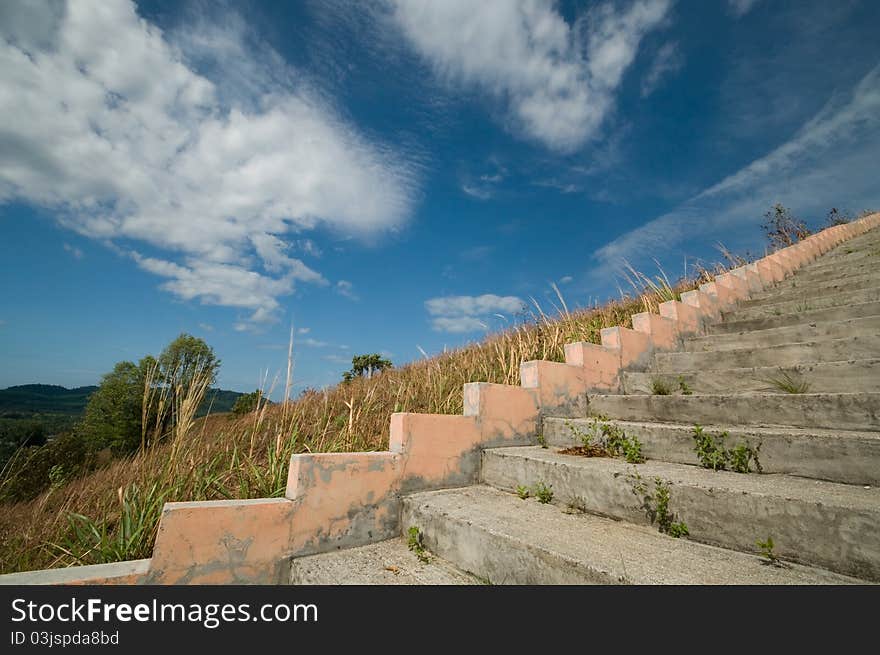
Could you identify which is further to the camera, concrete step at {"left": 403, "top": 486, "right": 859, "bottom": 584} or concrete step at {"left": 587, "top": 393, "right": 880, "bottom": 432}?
concrete step at {"left": 587, "top": 393, "right": 880, "bottom": 432}

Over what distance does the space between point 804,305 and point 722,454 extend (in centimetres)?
391

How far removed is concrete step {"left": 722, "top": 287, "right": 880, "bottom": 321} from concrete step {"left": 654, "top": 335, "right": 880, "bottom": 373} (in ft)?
3.63

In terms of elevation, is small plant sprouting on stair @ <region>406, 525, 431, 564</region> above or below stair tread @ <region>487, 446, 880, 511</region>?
below

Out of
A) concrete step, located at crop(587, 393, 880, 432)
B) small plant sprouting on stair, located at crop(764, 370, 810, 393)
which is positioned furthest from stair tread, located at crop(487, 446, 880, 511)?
small plant sprouting on stair, located at crop(764, 370, 810, 393)

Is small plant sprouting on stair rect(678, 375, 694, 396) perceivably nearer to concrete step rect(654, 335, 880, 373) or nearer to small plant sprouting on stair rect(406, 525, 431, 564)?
concrete step rect(654, 335, 880, 373)

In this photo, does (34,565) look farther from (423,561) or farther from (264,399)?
(423,561)

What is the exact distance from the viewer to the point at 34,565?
7.80 feet

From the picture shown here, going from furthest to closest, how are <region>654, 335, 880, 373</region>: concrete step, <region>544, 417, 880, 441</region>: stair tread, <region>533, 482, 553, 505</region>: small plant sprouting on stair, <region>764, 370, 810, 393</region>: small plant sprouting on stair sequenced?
1. <region>654, 335, 880, 373</region>: concrete step
2. <region>764, 370, 810, 393</region>: small plant sprouting on stair
3. <region>533, 482, 553, 505</region>: small plant sprouting on stair
4. <region>544, 417, 880, 441</region>: stair tread

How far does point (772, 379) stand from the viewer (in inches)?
114

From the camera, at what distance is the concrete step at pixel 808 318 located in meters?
3.62

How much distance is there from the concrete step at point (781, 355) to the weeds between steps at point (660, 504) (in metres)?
2.16

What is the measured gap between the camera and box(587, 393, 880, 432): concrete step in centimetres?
218

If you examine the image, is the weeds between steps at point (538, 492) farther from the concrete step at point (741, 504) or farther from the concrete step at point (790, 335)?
the concrete step at point (790, 335)
